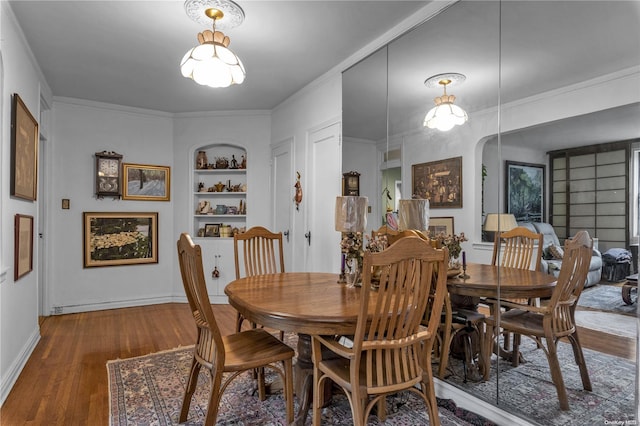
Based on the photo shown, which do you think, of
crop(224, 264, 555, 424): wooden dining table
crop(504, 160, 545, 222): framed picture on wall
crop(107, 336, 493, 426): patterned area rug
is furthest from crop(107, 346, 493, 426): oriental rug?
crop(504, 160, 545, 222): framed picture on wall

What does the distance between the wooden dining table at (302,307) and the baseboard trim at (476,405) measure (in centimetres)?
92

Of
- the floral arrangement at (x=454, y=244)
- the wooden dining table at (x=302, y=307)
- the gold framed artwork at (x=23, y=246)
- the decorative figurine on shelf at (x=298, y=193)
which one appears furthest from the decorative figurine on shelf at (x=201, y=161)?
the floral arrangement at (x=454, y=244)

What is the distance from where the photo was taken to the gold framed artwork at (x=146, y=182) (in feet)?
15.9

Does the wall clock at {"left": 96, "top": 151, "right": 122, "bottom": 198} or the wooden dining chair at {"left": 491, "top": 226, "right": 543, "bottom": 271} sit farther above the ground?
the wall clock at {"left": 96, "top": 151, "right": 122, "bottom": 198}

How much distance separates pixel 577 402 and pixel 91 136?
212 inches

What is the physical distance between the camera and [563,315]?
70.4 inches

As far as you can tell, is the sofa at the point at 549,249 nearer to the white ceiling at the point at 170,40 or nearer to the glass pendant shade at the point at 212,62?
the white ceiling at the point at 170,40

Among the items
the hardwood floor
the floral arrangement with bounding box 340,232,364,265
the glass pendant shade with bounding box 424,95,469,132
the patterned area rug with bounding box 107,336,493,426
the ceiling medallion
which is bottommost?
the hardwood floor

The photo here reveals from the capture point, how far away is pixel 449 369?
7.95 feet

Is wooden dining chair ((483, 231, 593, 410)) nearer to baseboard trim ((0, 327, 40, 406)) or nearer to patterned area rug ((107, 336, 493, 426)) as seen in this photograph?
patterned area rug ((107, 336, 493, 426))

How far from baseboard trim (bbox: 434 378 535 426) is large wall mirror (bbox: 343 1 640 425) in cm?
3

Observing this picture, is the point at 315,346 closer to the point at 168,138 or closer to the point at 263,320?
the point at 263,320

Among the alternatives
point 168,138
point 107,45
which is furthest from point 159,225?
point 107,45

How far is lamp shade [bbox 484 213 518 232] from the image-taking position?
2.05 m
